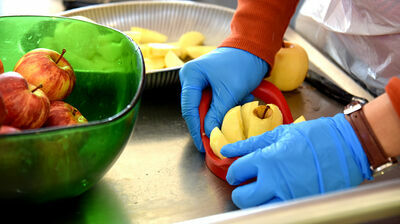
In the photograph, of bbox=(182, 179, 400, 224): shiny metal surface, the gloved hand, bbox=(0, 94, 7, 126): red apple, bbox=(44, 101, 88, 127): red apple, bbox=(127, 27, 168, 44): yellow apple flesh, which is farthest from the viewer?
bbox=(127, 27, 168, 44): yellow apple flesh

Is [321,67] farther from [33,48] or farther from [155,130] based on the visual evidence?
[33,48]

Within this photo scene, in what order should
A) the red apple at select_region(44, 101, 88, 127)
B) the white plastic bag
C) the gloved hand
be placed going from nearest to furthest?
the red apple at select_region(44, 101, 88, 127) < the gloved hand < the white plastic bag

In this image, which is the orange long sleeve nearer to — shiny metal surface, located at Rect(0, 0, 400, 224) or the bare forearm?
shiny metal surface, located at Rect(0, 0, 400, 224)

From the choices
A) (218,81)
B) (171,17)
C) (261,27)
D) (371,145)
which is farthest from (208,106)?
(171,17)

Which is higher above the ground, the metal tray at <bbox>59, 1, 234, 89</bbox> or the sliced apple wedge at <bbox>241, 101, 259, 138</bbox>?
the sliced apple wedge at <bbox>241, 101, 259, 138</bbox>

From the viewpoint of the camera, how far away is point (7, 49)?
0.84 metres

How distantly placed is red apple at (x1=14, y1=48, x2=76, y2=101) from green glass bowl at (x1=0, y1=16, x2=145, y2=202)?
65 millimetres

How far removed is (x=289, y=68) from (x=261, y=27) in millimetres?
153

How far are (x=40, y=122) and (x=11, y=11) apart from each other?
3.93 ft

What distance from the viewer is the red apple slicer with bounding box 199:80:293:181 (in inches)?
33.1

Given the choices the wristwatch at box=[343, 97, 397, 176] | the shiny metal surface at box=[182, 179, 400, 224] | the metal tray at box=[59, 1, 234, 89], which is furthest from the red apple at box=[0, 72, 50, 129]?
the metal tray at box=[59, 1, 234, 89]

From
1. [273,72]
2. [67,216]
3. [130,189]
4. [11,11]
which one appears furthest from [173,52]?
[11,11]

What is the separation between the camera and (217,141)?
848 millimetres

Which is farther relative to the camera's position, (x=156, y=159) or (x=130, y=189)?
(x=156, y=159)
